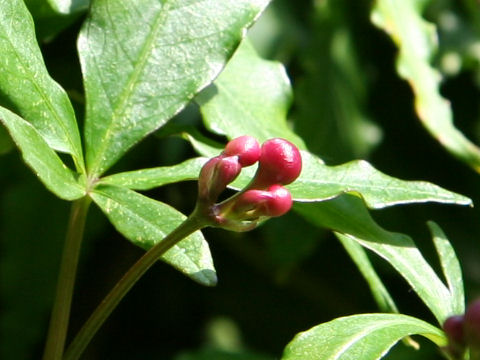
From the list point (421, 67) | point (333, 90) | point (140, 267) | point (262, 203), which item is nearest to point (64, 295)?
point (140, 267)

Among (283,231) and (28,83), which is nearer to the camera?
(28,83)

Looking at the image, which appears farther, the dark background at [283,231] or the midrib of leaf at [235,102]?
the dark background at [283,231]

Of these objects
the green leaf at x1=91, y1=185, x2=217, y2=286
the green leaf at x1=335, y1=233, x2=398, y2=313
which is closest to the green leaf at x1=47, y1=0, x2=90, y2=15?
the green leaf at x1=91, y1=185, x2=217, y2=286

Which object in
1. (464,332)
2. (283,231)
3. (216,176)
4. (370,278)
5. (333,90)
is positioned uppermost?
(216,176)

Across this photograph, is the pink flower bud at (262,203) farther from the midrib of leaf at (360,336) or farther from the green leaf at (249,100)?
the green leaf at (249,100)

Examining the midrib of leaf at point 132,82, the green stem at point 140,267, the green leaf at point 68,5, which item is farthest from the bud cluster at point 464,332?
the green leaf at point 68,5

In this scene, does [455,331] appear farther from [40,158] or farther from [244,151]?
[40,158]

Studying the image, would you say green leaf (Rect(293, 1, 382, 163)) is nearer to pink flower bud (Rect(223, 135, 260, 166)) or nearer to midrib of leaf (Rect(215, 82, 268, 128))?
midrib of leaf (Rect(215, 82, 268, 128))
